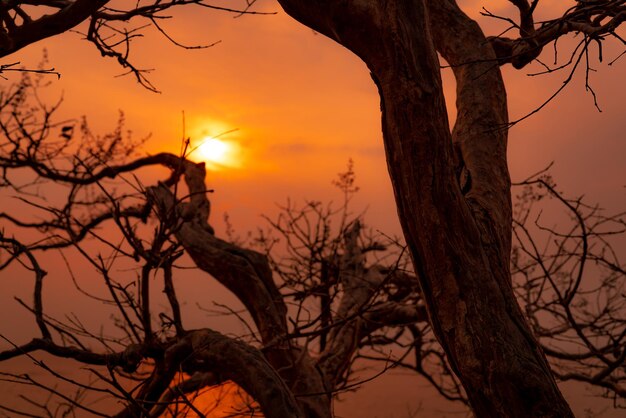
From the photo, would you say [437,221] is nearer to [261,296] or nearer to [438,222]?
[438,222]

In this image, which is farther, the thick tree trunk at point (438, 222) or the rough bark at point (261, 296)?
the rough bark at point (261, 296)

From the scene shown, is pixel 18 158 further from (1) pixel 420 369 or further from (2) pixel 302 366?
(1) pixel 420 369

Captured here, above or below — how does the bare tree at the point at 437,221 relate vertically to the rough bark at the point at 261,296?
below

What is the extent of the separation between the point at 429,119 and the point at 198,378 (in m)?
3.70

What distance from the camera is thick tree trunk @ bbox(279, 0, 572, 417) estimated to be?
196 cm

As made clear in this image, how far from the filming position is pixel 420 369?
24.3ft

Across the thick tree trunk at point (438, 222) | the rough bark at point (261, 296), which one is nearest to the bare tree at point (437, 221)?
the thick tree trunk at point (438, 222)

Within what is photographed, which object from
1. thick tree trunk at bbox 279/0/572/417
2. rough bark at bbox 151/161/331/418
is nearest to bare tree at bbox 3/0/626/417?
thick tree trunk at bbox 279/0/572/417

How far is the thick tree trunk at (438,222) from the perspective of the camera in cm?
196

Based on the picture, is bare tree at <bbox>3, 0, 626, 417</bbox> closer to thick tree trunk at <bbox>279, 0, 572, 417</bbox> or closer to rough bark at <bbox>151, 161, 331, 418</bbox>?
thick tree trunk at <bbox>279, 0, 572, 417</bbox>

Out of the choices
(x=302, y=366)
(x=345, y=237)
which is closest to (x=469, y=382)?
(x=302, y=366)

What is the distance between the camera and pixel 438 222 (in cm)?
205

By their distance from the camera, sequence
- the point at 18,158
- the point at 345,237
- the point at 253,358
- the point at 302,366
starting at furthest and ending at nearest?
the point at 345,237
the point at 18,158
the point at 302,366
the point at 253,358

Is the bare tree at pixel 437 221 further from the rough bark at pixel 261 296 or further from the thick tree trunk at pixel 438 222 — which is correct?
the rough bark at pixel 261 296
